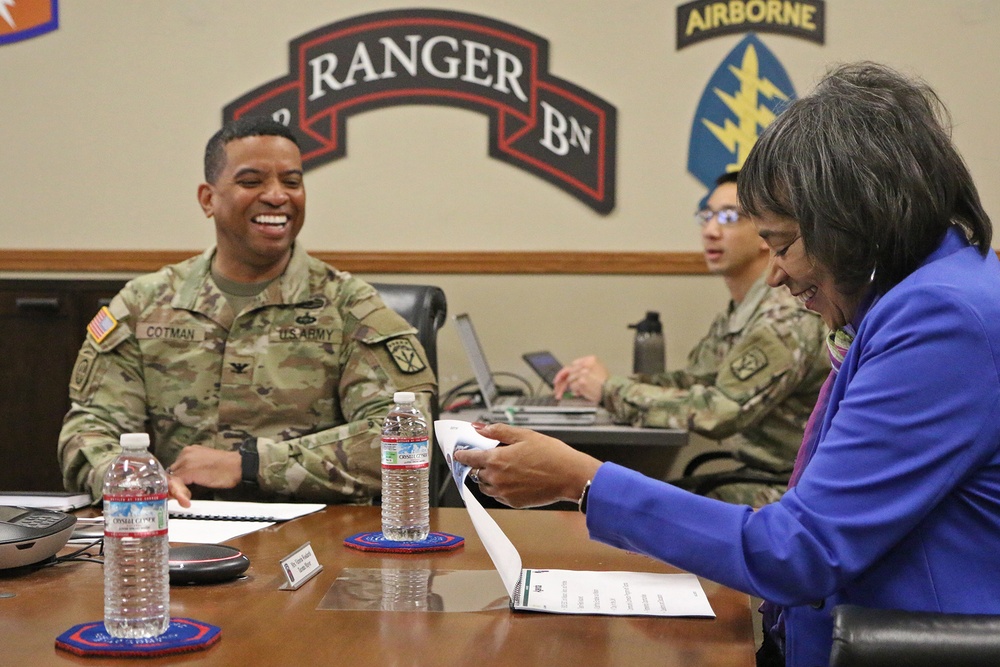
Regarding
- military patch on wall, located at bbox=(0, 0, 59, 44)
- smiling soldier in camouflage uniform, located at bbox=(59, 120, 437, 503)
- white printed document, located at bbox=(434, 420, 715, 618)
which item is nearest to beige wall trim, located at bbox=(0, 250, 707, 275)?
military patch on wall, located at bbox=(0, 0, 59, 44)

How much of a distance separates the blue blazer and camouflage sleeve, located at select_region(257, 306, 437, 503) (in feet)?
3.64

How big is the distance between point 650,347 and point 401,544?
212 centimetres

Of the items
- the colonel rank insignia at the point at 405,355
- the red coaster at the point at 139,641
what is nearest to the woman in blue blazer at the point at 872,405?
the red coaster at the point at 139,641

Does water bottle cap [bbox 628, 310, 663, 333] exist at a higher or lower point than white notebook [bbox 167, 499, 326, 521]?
higher

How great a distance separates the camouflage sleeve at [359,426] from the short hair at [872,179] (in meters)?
1.20

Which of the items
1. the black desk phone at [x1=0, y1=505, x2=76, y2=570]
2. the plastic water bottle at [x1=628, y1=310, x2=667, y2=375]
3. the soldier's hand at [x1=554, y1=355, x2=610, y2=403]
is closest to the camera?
the black desk phone at [x1=0, y1=505, x2=76, y2=570]

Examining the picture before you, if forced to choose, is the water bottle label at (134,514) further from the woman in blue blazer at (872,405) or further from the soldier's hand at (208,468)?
the soldier's hand at (208,468)

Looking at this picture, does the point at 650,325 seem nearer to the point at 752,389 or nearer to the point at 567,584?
the point at 752,389

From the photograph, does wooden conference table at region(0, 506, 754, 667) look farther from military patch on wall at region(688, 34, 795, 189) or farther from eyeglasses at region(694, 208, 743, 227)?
military patch on wall at region(688, 34, 795, 189)

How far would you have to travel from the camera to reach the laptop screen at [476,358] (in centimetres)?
331

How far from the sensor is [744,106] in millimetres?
3730

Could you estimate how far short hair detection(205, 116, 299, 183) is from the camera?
2549 millimetres

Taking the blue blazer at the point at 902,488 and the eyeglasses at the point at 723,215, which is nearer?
the blue blazer at the point at 902,488

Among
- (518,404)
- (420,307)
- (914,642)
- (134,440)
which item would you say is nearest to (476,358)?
(518,404)
